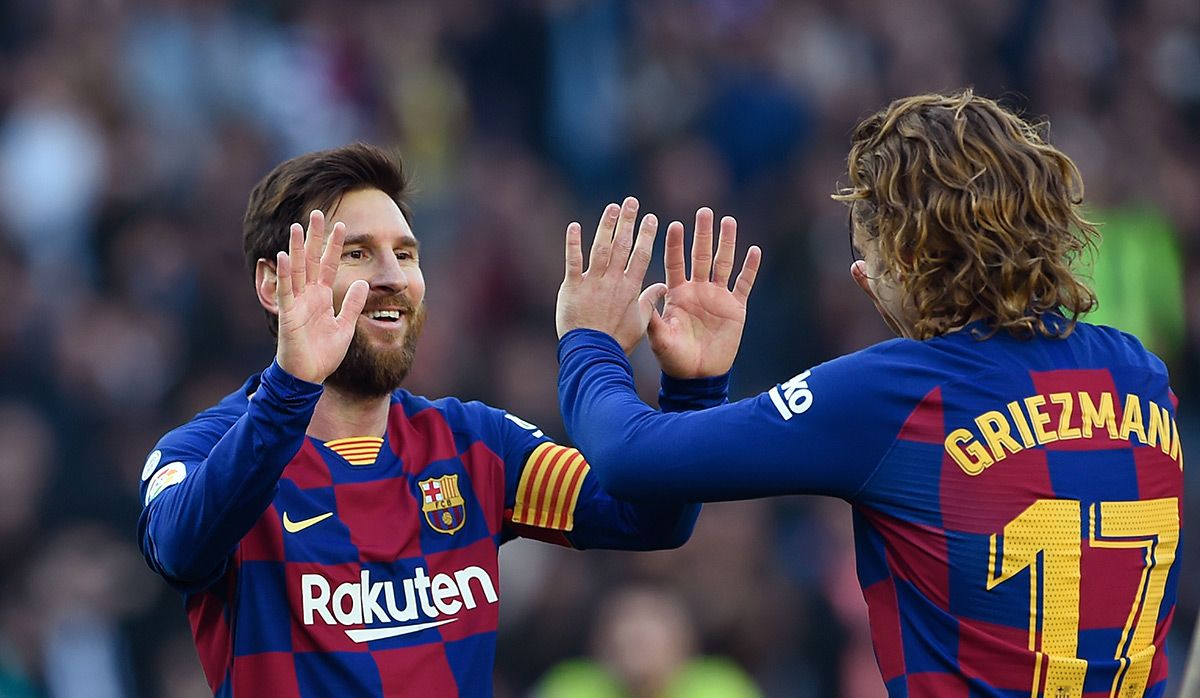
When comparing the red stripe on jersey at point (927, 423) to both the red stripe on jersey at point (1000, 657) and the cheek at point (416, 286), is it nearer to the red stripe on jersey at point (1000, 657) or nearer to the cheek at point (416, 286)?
the red stripe on jersey at point (1000, 657)

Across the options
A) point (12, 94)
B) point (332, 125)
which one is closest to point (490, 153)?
point (332, 125)

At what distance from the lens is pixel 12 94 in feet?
28.6

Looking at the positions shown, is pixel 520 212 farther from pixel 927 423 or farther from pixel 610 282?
pixel 927 423

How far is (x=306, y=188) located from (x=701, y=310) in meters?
0.94

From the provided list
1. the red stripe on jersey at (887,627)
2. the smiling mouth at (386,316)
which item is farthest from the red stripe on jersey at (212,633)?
the red stripe on jersey at (887,627)

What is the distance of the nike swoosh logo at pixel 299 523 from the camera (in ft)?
11.2

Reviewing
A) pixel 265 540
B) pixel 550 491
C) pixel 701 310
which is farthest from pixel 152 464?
pixel 701 310

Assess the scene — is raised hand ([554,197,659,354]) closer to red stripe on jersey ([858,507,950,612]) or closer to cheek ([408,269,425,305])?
cheek ([408,269,425,305])

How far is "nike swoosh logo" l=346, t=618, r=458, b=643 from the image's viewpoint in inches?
133

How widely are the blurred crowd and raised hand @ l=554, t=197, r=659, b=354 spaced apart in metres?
3.62

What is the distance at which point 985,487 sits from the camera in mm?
2881

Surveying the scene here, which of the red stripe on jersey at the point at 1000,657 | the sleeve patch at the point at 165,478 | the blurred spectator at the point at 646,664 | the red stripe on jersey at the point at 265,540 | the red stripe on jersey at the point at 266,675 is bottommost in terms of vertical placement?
the blurred spectator at the point at 646,664

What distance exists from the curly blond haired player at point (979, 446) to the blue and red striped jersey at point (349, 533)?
1.87 ft

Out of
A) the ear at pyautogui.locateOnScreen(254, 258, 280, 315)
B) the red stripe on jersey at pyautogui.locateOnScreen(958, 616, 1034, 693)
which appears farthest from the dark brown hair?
the red stripe on jersey at pyautogui.locateOnScreen(958, 616, 1034, 693)
